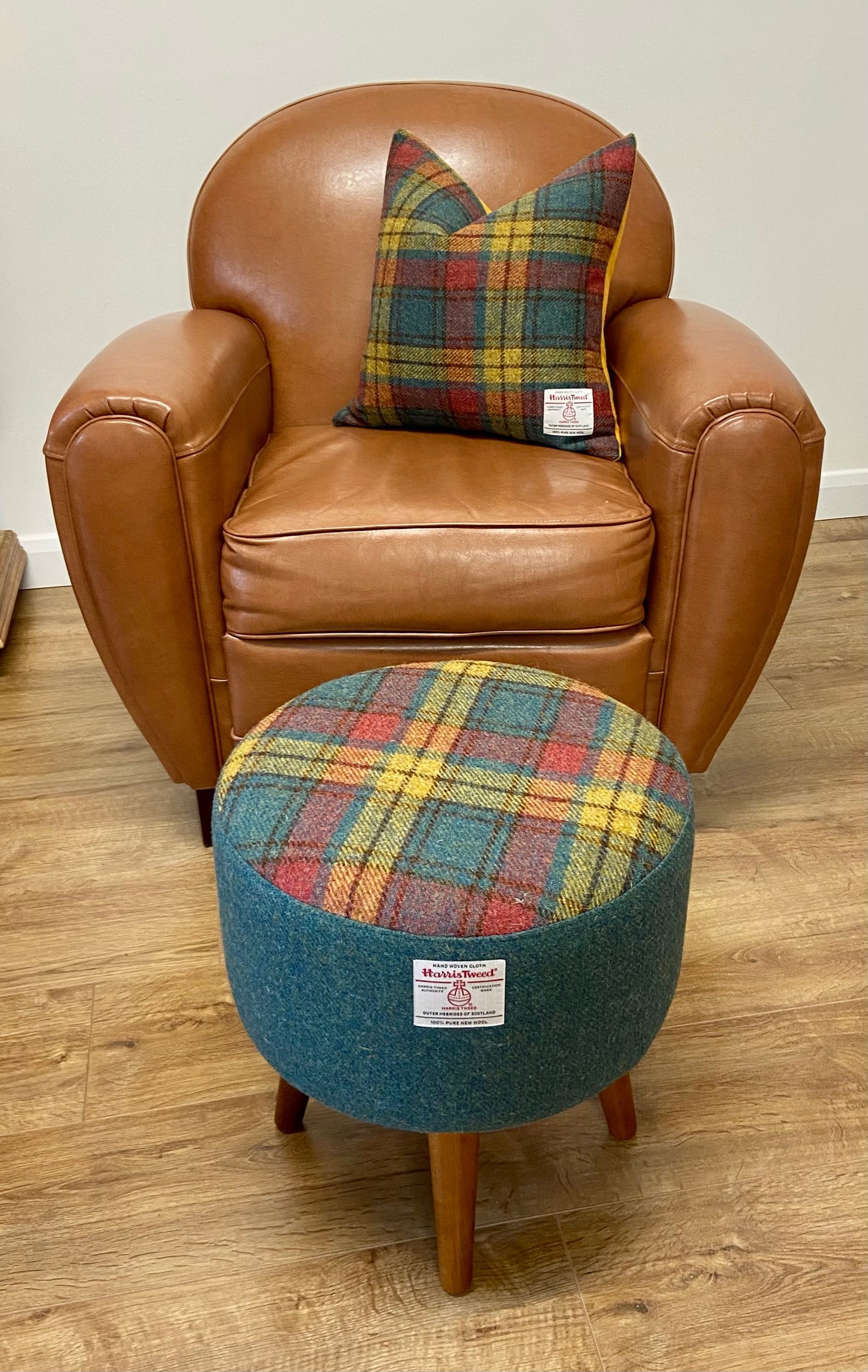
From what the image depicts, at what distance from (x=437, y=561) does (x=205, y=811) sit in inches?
22.5

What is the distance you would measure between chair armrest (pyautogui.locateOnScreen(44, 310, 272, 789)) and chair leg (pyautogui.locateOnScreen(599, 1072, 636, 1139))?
74 cm

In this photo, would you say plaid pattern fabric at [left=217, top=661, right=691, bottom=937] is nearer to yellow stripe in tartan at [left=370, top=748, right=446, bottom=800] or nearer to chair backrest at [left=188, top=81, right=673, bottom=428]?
yellow stripe in tartan at [left=370, top=748, right=446, bottom=800]

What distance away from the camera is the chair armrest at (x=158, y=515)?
1439 mm

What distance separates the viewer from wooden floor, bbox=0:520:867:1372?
3.58 ft

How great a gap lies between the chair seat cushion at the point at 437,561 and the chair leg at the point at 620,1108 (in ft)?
1.93

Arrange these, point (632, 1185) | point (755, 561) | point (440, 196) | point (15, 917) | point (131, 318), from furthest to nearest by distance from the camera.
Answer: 1. point (131, 318)
2. point (440, 196)
3. point (15, 917)
4. point (755, 561)
5. point (632, 1185)

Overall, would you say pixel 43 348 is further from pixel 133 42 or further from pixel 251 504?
pixel 251 504

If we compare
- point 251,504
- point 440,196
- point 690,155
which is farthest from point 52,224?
point 690,155

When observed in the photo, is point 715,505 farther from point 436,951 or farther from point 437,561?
point 436,951

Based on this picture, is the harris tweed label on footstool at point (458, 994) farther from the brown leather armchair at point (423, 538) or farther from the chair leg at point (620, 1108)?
the brown leather armchair at point (423, 538)

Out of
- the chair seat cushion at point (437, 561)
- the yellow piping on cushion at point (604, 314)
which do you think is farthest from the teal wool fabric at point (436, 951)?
the yellow piping on cushion at point (604, 314)

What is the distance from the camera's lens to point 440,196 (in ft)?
5.86

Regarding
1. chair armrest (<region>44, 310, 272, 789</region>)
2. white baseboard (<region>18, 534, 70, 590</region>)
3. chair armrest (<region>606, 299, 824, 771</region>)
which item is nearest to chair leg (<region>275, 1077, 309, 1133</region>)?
chair armrest (<region>44, 310, 272, 789</region>)

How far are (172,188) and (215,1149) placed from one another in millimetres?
1832
